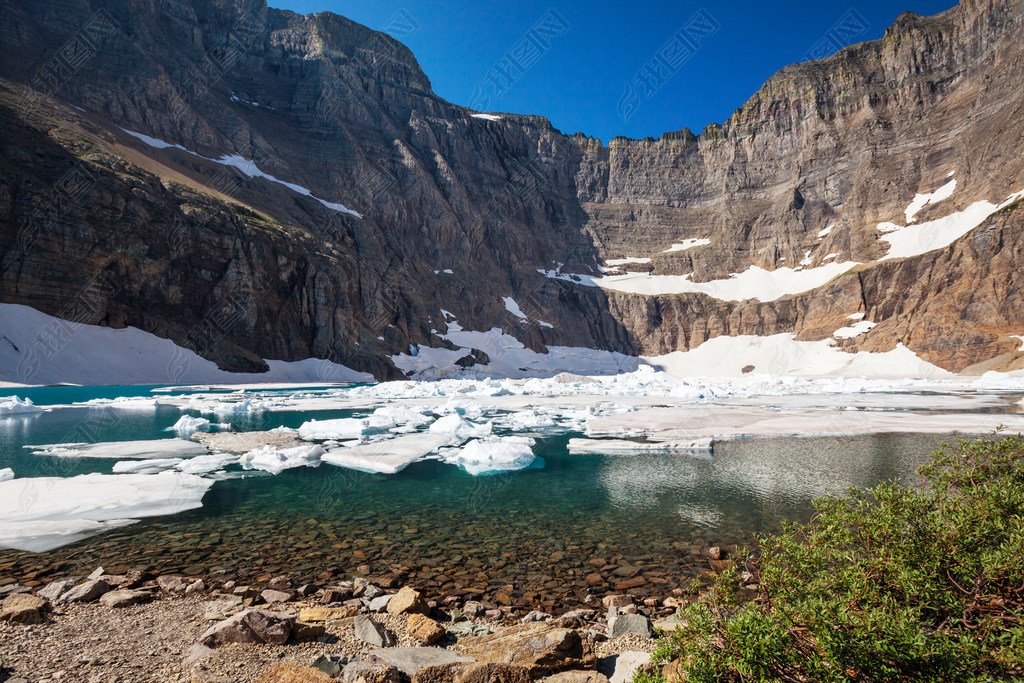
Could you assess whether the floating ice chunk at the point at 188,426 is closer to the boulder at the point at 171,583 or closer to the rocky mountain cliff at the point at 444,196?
the boulder at the point at 171,583

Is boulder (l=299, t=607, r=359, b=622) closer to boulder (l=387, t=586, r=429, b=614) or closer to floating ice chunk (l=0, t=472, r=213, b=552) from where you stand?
boulder (l=387, t=586, r=429, b=614)

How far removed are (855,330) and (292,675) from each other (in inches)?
3960

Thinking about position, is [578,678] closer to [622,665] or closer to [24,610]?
[622,665]

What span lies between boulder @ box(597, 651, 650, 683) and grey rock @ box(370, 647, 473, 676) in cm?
142

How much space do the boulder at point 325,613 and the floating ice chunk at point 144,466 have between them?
11561 mm

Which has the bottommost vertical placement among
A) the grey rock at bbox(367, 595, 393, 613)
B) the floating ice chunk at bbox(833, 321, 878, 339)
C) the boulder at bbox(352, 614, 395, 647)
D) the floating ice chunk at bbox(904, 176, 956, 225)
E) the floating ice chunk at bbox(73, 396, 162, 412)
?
the grey rock at bbox(367, 595, 393, 613)

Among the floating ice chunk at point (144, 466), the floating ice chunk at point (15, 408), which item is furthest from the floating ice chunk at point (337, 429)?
the floating ice chunk at point (15, 408)

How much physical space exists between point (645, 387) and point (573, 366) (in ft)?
158

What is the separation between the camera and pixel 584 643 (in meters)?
5.49

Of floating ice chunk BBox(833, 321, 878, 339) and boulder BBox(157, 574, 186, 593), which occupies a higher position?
floating ice chunk BBox(833, 321, 878, 339)

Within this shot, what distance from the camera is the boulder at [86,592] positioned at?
6391 mm

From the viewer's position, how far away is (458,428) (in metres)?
22.1

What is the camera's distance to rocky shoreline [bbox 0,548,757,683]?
459 cm

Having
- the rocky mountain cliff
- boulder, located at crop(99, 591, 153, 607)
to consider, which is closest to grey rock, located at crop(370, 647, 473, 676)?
boulder, located at crop(99, 591, 153, 607)
